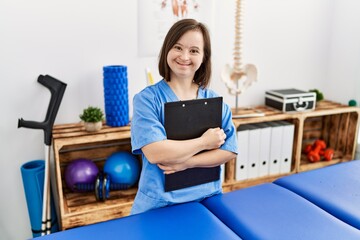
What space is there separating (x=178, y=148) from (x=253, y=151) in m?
1.40

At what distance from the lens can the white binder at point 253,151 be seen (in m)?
2.44

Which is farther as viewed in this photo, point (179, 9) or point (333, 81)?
point (333, 81)

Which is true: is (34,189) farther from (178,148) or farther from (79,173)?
(178,148)

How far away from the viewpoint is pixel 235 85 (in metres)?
2.53

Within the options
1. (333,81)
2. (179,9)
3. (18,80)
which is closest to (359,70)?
(333,81)

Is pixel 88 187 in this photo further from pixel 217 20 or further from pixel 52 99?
pixel 217 20

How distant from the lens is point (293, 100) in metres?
2.55

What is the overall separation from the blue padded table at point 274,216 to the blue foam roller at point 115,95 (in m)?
0.95

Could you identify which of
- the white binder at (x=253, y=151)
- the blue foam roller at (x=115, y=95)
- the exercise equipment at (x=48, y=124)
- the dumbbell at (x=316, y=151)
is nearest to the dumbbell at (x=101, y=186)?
the exercise equipment at (x=48, y=124)

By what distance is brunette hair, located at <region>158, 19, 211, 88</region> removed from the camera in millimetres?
1205

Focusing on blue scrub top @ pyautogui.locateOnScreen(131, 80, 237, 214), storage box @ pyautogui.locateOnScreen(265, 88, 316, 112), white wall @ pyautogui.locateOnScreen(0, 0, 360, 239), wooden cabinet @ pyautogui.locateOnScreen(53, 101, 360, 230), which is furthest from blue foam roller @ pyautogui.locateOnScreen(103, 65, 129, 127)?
storage box @ pyautogui.locateOnScreen(265, 88, 316, 112)

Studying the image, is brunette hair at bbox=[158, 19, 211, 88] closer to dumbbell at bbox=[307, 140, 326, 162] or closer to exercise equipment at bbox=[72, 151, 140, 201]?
exercise equipment at bbox=[72, 151, 140, 201]

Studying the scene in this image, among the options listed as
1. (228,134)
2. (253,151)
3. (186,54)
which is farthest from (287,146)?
(186,54)

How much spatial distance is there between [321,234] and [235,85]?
5.11ft
